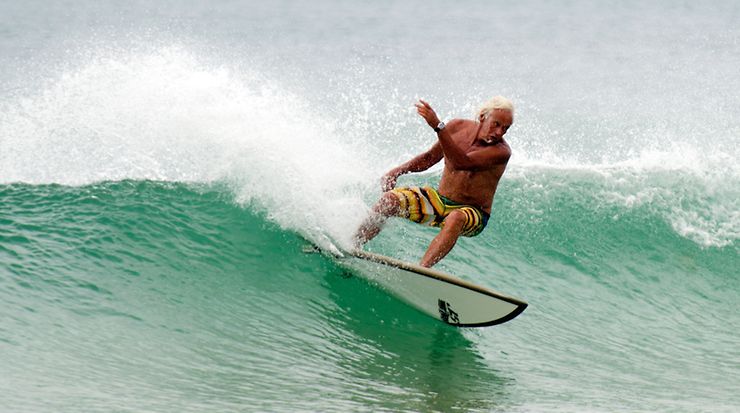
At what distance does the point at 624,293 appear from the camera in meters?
9.16

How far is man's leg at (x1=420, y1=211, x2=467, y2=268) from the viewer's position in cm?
677

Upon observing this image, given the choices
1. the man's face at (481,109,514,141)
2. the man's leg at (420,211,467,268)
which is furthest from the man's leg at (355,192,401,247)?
the man's face at (481,109,514,141)

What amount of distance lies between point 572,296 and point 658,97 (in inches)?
743

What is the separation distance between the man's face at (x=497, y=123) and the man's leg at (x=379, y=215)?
3.23 feet

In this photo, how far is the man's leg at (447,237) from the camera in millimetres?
6770

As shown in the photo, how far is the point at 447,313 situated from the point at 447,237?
684 millimetres

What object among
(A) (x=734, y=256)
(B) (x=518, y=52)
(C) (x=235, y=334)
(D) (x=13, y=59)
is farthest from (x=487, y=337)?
(B) (x=518, y=52)

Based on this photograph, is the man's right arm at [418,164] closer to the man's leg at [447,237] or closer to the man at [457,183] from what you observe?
the man at [457,183]

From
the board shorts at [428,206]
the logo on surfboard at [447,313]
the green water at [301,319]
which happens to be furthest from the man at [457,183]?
the green water at [301,319]

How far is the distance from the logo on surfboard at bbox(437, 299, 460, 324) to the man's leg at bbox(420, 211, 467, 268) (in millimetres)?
380

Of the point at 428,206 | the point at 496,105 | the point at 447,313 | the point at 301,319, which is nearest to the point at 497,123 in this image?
the point at 496,105

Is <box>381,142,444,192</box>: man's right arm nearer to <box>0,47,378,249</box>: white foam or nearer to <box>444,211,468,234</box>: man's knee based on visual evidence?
<box>0,47,378,249</box>: white foam

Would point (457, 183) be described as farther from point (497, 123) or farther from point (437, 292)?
point (437, 292)

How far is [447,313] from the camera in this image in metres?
7.06
